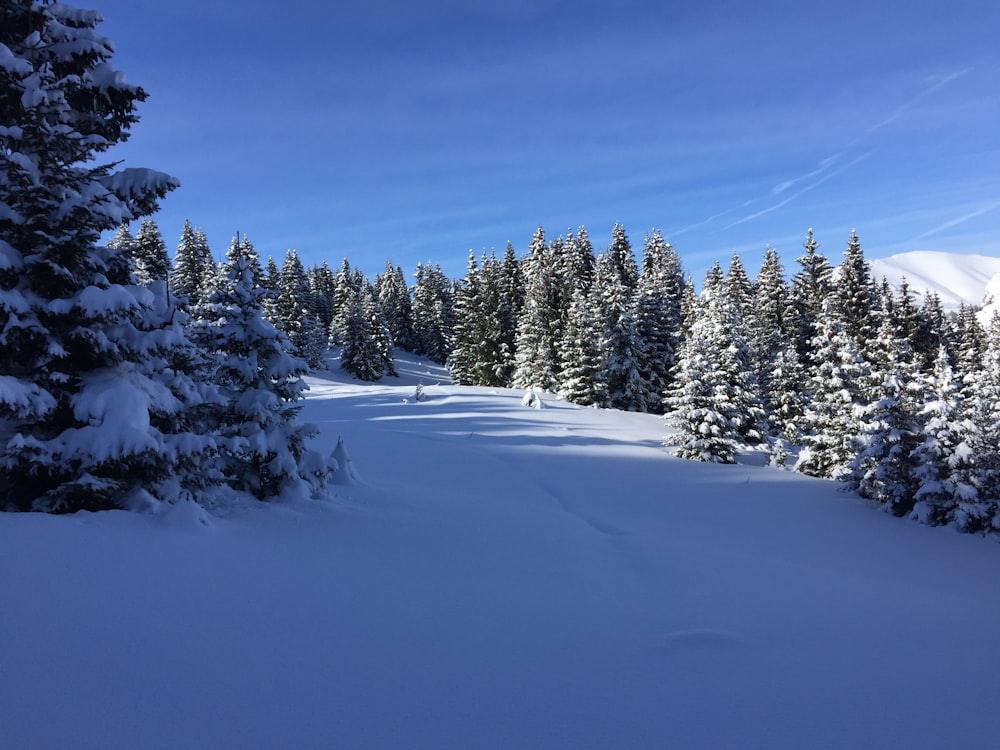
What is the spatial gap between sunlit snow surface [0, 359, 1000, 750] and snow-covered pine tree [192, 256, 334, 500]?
2.05ft

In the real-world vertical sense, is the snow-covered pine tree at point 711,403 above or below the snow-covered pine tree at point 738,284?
below

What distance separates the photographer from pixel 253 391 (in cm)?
788

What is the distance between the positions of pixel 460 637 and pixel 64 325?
5.37 metres

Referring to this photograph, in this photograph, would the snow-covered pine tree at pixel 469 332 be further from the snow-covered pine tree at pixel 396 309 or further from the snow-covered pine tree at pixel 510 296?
the snow-covered pine tree at pixel 396 309

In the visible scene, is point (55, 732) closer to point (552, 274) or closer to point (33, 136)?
point (33, 136)

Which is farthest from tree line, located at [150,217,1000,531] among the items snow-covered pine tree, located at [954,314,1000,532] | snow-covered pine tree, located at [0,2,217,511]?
snow-covered pine tree, located at [0,2,217,511]

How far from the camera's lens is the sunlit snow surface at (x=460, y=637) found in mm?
3127

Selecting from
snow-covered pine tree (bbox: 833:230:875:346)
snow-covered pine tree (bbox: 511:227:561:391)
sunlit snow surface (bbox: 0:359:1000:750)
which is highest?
snow-covered pine tree (bbox: 833:230:875:346)

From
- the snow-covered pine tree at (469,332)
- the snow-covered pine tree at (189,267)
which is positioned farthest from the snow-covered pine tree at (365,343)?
the snow-covered pine tree at (189,267)

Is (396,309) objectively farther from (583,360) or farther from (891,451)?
(891,451)

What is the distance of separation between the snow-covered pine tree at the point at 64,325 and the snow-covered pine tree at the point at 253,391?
1212mm

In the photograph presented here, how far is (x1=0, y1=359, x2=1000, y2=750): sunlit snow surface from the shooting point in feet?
10.3

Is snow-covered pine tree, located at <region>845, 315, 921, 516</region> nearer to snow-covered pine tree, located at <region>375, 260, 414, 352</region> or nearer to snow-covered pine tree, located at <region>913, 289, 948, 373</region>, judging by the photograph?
snow-covered pine tree, located at <region>913, 289, 948, 373</region>

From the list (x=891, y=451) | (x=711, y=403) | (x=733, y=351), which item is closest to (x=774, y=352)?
(x=733, y=351)
